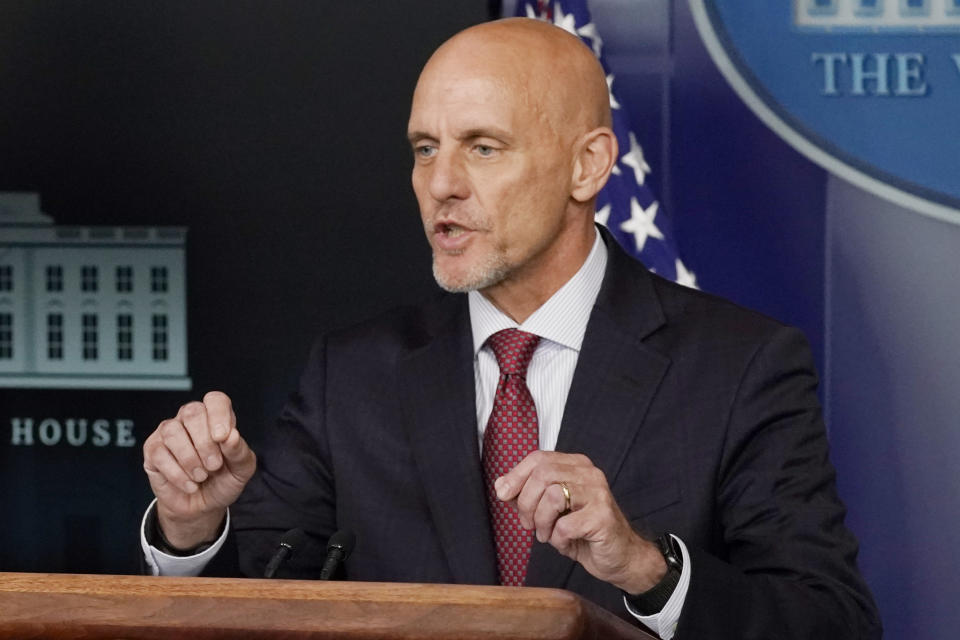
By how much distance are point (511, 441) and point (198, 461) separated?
54 cm

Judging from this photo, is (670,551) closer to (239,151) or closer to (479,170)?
(479,170)

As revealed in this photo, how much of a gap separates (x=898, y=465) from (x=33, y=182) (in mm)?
2070

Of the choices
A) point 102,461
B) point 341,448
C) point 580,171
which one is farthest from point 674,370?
point 102,461

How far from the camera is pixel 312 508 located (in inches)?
94.3

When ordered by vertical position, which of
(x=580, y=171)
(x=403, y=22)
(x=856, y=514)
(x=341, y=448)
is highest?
(x=403, y=22)

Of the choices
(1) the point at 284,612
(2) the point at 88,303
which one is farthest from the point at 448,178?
(2) the point at 88,303

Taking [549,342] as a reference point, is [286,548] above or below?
below

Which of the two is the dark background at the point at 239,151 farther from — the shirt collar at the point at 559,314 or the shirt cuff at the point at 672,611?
the shirt cuff at the point at 672,611

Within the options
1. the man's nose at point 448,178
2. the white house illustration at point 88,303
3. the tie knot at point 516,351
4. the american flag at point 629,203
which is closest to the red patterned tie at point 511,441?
the tie knot at point 516,351

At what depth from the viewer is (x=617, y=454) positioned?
2.24 meters


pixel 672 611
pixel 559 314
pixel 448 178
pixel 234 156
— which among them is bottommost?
pixel 672 611

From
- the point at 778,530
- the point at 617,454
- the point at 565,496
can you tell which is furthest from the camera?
the point at 617,454

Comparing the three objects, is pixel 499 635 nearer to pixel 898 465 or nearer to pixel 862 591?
pixel 862 591

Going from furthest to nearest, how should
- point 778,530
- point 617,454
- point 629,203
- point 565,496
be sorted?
point 629,203, point 617,454, point 778,530, point 565,496
